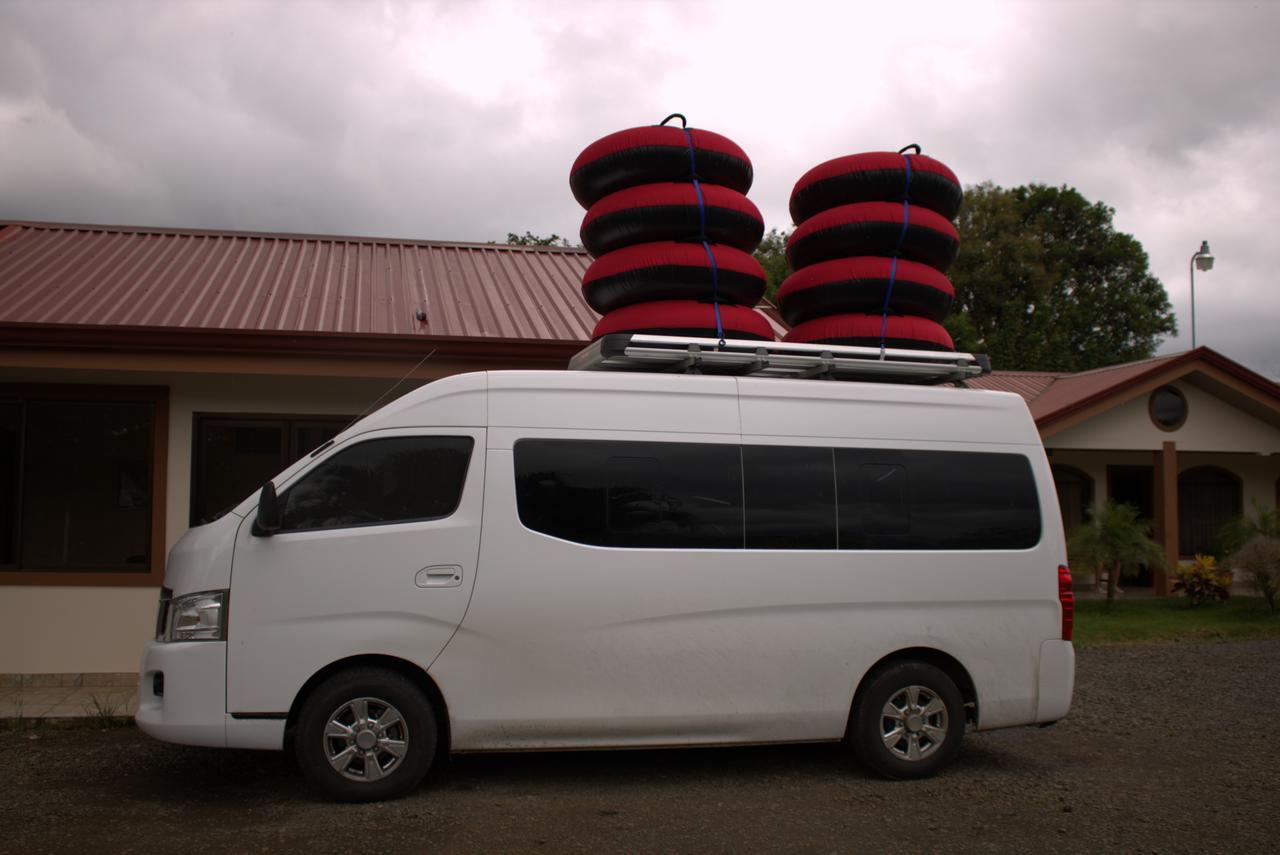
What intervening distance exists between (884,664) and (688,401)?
200cm

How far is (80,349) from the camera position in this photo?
8.54 m

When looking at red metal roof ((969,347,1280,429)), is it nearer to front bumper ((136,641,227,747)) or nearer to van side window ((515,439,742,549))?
van side window ((515,439,742,549))

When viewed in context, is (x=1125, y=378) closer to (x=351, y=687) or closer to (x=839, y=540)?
(x=839, y=540)

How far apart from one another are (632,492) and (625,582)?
20.3 inches

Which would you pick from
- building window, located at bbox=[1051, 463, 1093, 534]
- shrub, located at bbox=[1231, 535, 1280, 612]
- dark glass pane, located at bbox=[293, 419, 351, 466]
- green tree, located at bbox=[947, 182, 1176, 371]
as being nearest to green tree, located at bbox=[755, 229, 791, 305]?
green tree, located at bbox=[947, 182, 1176, 371]

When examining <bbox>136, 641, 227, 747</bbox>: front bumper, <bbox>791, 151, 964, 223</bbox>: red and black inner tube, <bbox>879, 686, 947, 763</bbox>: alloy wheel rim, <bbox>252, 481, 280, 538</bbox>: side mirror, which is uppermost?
<bbox>791, 151, 964, 223</bbox>: red and black inner tube

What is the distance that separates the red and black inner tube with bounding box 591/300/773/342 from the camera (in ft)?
23.0

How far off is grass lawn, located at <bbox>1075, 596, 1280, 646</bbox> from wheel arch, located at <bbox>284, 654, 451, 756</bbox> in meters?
9.29

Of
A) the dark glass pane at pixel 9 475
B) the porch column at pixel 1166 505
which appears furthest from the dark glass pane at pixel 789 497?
the porch column at pixel 1166 505

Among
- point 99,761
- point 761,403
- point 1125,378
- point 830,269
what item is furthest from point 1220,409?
point 99,761

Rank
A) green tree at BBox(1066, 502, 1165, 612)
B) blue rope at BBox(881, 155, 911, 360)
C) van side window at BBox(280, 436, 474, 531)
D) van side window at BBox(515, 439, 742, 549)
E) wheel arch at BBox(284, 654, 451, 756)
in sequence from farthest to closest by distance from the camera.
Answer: green tree at BBox(1066, 502, 1165, 612)
blue rope at BBox(881, 155, 911, 360)
van side window at BBox(515, 439, 742, 549)
van side window at BBox(280, 436, 474, 531)
wheel arch at BBox(284, 654, 451, 756)

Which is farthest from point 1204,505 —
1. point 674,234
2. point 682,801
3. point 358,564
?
point 358,564

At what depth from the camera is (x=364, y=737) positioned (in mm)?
5598

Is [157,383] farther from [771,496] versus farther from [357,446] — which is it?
[771,496]
